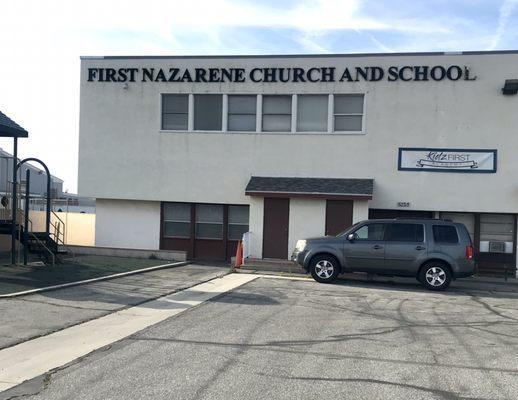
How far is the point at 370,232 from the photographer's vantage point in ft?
50.0

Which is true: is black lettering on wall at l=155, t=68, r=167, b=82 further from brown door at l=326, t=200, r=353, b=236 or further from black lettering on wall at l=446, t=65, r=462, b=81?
black lettering on wall at l=446, t=65, r=462, b=81

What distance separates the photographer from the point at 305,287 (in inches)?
570

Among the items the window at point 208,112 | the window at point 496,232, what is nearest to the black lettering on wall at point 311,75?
the window at point 208,112

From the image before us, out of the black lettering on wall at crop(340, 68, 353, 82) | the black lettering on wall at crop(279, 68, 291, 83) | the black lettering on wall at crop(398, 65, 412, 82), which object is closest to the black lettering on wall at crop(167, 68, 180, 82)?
the black lettering on wall at crop(279, 68, 291, 83)

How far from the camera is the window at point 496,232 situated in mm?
19750

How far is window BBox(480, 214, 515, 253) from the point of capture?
19.8 metres

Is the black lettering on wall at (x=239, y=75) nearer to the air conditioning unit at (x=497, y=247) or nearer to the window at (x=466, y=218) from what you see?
the window at (x=466, y=218)

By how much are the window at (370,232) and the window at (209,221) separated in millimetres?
7588

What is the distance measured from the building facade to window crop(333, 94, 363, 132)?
38 millimetres

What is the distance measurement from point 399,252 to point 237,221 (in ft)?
26.6

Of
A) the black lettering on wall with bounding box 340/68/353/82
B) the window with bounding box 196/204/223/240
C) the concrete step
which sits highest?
the black lettering on wall with bounding box 340/68/353/82

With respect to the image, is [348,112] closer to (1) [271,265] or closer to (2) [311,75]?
(2) [311,75]

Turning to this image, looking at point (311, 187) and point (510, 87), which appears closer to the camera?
point (510, 87)

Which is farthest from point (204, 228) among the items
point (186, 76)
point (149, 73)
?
point (149, 73)
